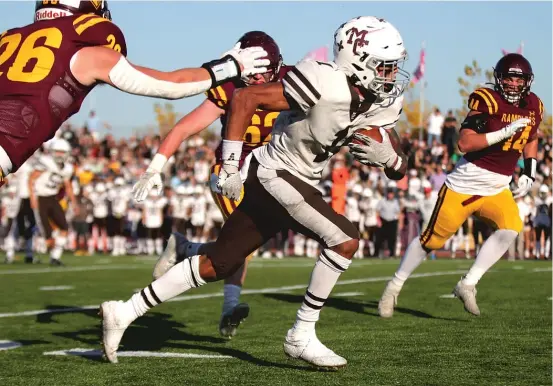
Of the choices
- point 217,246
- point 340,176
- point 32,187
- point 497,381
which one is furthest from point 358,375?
point 340,176

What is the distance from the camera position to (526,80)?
25.5 feet

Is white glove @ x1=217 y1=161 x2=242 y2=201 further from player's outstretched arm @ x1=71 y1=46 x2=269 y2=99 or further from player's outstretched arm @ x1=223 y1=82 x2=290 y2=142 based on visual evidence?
player's outstretched arm @ x1=71 y1=46 x2=269 y2=99

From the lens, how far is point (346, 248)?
16.5ft

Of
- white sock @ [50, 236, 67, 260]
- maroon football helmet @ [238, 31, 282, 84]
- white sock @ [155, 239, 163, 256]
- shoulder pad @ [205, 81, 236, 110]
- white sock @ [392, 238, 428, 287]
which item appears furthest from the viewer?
white sock @ [155, 239, 163, 256]

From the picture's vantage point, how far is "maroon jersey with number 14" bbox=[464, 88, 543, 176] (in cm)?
775

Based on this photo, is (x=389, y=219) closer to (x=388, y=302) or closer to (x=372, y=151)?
(x=388, y=302)

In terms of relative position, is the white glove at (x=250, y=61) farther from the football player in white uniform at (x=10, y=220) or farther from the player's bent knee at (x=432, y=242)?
the football player in white uniform at (x=10, y=220)

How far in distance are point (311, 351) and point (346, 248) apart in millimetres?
560

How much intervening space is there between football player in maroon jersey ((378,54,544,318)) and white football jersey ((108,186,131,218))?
47.4ft

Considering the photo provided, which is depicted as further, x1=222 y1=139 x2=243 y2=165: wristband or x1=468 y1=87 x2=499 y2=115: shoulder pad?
x1=468 y1=87 x2=499 y2=115: shoulder pad

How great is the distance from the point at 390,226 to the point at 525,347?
14.3 m

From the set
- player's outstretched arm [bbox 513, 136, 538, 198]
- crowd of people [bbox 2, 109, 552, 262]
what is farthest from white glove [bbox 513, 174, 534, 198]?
crowd of people [bbox 2, 109, 552, 262]

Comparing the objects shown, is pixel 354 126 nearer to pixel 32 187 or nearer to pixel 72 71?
pixel 72 71

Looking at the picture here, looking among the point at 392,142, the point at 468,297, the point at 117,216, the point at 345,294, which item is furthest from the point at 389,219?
the point at 392,142
